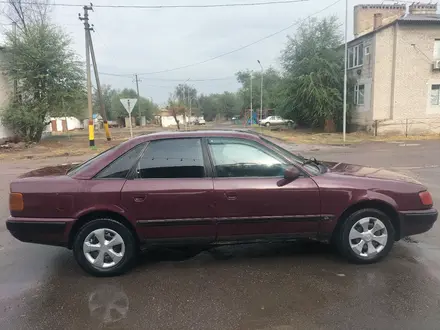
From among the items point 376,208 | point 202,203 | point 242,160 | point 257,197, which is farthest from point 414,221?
point 202,203

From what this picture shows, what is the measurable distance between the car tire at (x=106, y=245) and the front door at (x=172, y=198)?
0.64ft

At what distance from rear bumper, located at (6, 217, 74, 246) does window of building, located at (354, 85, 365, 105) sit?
27.2 meters

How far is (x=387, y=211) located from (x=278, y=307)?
1.75 m

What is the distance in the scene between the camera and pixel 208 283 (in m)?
3.74

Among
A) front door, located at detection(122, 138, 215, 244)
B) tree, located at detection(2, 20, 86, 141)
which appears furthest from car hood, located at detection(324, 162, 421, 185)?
tree, located at detection(2, 20, 86, 141)

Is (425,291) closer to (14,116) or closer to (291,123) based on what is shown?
(14,116)

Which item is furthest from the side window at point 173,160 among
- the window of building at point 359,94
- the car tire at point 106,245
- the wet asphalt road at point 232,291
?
the window of building at point 359,94

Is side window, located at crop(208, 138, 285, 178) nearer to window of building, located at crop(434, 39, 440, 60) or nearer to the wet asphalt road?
the wet asphalt road

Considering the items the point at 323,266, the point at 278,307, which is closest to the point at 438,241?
the point at 323,266

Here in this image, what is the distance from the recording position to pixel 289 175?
151 inches

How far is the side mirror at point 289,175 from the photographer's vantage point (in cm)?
384

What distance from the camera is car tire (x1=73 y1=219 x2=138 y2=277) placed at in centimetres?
386

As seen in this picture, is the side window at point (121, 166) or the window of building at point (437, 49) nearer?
the side window at point (121, 166)

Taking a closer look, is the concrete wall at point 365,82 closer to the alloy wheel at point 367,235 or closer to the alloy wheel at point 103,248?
the alloy wheel at point 367,235
